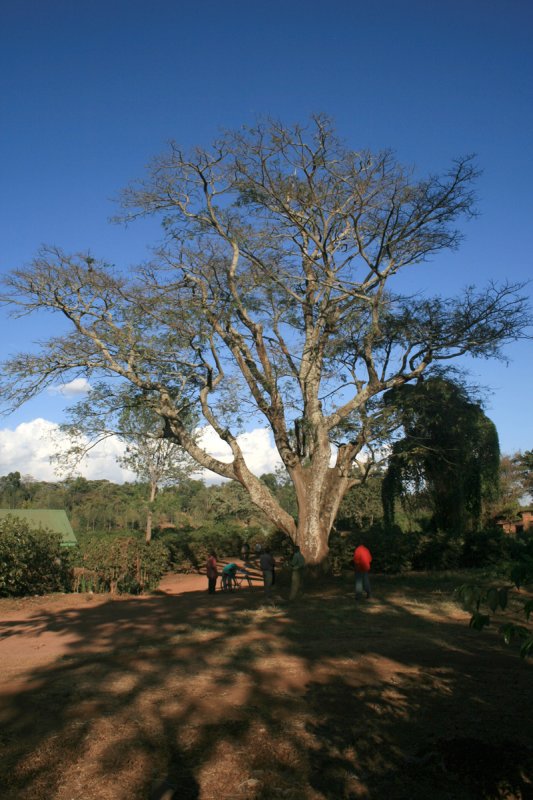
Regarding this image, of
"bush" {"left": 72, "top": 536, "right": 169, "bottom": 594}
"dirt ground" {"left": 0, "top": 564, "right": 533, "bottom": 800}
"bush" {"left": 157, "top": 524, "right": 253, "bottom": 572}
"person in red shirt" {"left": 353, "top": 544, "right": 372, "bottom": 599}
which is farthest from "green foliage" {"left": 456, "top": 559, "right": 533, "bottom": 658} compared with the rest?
"bush" {"left": 157, "top": 524, "right": 253, "bottom": 572}

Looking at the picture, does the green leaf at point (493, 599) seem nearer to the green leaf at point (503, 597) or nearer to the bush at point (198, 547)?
the green leaf at point (503, 597)

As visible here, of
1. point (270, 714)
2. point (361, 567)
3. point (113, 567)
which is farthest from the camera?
point (113, 567)

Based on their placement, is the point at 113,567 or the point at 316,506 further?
the point at 113,567

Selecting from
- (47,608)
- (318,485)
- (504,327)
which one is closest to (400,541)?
(318,485)

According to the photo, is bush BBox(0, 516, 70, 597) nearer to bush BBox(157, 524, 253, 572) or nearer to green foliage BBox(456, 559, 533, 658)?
bush BBox(157, 524, 253, 572)

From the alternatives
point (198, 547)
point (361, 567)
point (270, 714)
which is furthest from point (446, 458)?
point (270, 714)

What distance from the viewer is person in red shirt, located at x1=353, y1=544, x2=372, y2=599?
482 inches

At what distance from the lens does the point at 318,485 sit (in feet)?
53.7

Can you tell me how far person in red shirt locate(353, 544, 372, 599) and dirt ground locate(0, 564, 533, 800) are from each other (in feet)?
7.74

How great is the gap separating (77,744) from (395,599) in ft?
28.4

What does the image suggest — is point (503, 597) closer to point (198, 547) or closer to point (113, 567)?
point (113, 567)

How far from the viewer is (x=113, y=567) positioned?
18484 millimetres

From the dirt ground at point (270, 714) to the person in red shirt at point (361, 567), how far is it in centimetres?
236

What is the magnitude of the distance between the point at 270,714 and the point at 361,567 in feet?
23.4
